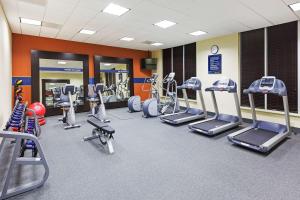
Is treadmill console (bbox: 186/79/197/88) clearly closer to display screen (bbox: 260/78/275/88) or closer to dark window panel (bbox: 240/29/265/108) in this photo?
dark window panel (bbox: 240/29/265/108)

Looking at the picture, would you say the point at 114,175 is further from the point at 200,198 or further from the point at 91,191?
the point at 200,198

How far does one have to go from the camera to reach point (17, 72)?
6094 millimetres

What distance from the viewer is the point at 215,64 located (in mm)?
6480

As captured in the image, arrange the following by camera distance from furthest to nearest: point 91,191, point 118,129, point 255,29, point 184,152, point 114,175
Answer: point 255,29 < point 118,129 < point 184,152 < point 114,175 < point 91,191

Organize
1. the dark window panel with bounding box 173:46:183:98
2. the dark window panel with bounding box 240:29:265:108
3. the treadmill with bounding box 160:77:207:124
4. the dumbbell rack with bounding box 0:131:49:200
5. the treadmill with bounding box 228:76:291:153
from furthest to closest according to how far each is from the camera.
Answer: the dark window panel with bounding box 173:46:183:98, the treadmill with bounding box 160:77:207:124, the dark window panel with bounding box 240:29:265:108, the treadmill with bounding box 228:76:291:153, the dumbbell rack with bounding box 0:131:49:200

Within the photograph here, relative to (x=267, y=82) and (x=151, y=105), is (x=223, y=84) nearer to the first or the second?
(x=267, y=82)

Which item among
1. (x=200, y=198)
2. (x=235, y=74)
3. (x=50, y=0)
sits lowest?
(x=200, y=198)

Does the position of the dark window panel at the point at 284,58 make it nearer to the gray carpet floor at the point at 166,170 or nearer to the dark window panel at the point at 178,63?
the gray carpet floor at the point at 166,170

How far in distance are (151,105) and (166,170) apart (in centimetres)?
385

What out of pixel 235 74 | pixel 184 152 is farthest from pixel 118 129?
pixel 235 74

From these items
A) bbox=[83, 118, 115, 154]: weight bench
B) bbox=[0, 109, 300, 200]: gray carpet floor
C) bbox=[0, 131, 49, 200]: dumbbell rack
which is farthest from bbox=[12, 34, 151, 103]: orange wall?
bbox=[0, 131, 49, 200]: dumbbell rack

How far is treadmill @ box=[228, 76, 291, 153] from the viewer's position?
344 cm

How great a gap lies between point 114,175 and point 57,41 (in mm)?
6014

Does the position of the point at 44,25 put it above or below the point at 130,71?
above
